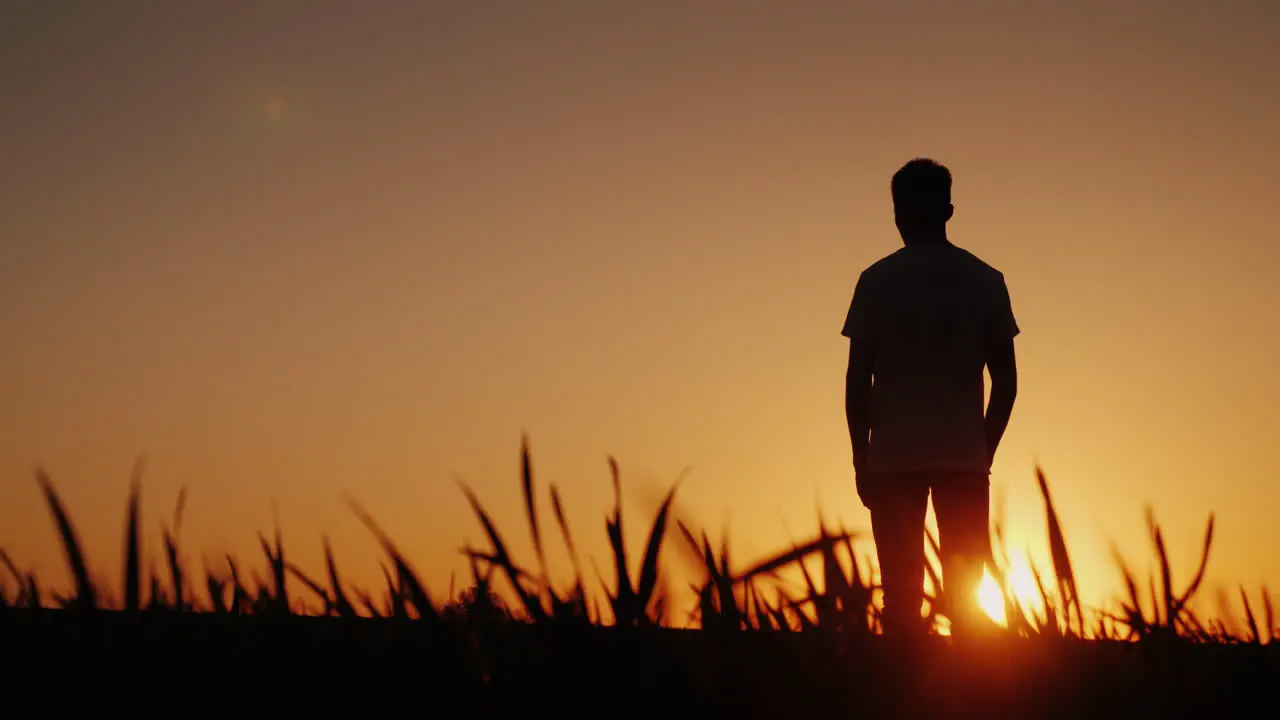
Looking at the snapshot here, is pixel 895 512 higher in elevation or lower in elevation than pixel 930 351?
lower

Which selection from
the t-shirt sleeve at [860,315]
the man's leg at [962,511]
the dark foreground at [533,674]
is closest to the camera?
the dark foreground at [533,674]

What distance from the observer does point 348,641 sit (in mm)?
1922

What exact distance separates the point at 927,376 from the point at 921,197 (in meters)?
0.69

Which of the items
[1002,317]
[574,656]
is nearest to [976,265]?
[1002,317]

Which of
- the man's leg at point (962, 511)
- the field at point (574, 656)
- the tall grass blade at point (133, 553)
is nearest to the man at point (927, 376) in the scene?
the man's leg at point (962, 511)

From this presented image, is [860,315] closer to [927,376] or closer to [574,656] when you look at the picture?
[927,376]

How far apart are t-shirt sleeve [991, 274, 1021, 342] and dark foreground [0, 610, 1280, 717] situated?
2.85 m

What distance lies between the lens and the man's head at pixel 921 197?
4.84m

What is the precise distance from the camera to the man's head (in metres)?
4.84

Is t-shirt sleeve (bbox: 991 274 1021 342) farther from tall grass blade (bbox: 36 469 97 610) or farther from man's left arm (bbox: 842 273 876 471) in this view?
tall grass blade (bbox: 36 469 97 610)

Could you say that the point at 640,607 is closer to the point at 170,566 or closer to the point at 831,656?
the point at 831,656

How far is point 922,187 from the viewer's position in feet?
15.9

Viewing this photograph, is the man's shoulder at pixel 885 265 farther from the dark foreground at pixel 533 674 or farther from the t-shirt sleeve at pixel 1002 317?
the dark foreground at pixel 533 674

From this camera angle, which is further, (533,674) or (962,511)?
(962,511)
